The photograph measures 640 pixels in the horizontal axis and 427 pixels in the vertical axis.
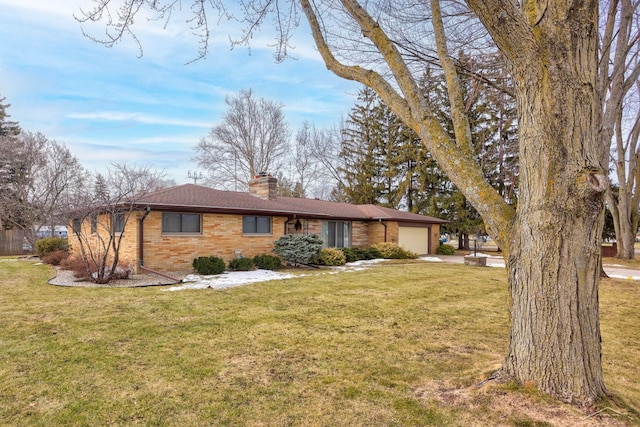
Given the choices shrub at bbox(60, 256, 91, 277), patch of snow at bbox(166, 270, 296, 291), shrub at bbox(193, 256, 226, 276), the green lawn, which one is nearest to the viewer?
the green lawn

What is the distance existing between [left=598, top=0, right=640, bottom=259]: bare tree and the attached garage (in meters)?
9.41

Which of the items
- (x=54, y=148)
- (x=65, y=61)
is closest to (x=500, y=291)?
(x=65, y=61)

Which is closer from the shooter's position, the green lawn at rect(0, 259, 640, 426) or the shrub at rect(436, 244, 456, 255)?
the green lawn at rect(0, 259, 640, 426)

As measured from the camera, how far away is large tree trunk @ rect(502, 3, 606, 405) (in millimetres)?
2889

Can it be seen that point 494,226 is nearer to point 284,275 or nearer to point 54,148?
point 284,275

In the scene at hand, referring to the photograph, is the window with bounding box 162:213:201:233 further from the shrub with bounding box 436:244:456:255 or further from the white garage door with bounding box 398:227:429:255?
the shrub with bounding box 436:244:456:255

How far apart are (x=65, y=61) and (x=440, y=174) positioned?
25668mm

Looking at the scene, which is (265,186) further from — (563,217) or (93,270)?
(563,217)

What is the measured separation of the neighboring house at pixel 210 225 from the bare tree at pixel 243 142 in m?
13.3

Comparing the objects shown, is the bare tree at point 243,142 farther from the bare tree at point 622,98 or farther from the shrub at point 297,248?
the bare tree at point 622,98

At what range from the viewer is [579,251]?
2893mm

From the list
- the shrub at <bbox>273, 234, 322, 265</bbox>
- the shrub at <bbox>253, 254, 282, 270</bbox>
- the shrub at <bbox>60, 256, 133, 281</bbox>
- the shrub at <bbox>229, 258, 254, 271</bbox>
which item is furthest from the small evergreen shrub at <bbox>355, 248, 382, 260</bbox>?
the shrub at <bbox>60, 256, 133, 281</bbox>

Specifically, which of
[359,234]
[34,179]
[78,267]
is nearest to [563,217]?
[78,267]

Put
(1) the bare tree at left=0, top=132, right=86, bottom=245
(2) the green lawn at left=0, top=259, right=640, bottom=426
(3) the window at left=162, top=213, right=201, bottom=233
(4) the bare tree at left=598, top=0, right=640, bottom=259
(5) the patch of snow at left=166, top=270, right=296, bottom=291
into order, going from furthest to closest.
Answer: (1) the bare tree at left=0, top=132, right=86, bottom=245 < (3) the window at left=162, top=213, right=201, bottom=233 < (5) the patch of snow at left=166, top=270, right=296, bottom=291 < (4) the bare tree at left=598, top=0, right=640, bottom=259 < (2) the green lawn at left=0, top=259, right=640, bottom=426
